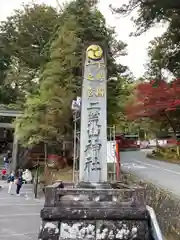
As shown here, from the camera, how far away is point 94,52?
8.53 meters

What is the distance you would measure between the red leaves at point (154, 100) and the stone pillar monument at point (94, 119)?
1165 centimetres

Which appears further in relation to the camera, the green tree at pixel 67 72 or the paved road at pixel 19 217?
the green tree at pixel 67 72

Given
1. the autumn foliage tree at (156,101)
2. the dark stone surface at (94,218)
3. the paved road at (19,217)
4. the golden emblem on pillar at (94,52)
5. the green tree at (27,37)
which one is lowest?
the paved road at (19,217)

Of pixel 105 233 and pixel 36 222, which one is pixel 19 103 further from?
pixel 105 233

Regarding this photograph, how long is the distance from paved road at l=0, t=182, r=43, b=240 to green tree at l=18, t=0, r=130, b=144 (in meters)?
3.35

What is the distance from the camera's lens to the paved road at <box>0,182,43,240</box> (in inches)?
349

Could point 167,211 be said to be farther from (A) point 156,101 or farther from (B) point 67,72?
(A) point 156,101

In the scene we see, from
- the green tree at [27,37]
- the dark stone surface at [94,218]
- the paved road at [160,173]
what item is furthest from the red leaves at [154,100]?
the dark stone surface at [94,218]

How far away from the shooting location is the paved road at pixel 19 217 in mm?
8853

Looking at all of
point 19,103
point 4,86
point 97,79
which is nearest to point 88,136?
point 97,79

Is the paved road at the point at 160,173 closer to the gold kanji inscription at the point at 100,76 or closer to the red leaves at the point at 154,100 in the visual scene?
the gold kanji inscription at the point at 100,76

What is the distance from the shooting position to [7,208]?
1249cm

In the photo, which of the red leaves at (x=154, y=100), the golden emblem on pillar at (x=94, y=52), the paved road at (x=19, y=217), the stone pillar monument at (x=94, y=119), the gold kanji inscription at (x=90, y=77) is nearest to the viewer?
the stone pillar monument at (x=94, y=119)

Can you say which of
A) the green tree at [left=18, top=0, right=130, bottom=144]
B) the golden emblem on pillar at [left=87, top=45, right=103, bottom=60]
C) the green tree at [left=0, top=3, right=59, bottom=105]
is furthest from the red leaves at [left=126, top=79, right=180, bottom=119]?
the golden emblem on pillar at [left=87, top=45, right=103, bottom=60]
